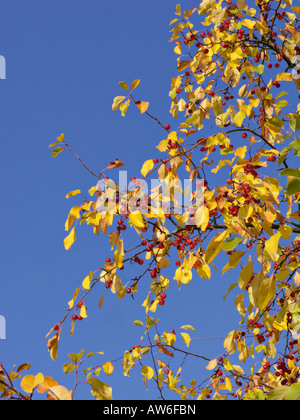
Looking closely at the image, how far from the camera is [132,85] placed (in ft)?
9.51

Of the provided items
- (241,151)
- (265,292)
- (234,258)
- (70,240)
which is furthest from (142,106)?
(265,292)

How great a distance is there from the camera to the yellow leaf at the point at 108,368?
2893 mm

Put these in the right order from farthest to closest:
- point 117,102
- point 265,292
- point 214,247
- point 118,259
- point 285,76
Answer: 1. point 285,76
2. point 117,102
3. point 118,259
4. point 214,247
5. point 265,292

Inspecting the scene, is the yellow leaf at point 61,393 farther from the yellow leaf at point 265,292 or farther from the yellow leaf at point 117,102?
the yellow leaf at point 117,102

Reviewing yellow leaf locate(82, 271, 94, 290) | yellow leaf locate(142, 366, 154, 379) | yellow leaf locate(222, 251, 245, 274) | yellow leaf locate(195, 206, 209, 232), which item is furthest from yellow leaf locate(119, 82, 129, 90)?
yellow leaf locate(142, 366, 154, 379)

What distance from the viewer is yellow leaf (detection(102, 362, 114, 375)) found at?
2.89 m

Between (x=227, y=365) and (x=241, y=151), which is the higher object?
(x=241, y=151)

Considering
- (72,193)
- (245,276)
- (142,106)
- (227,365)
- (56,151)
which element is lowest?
(227,365)

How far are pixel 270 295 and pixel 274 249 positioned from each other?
205mm

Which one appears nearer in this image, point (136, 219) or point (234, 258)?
point (234, 258)

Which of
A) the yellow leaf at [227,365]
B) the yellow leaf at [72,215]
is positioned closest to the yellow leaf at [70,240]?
the yellow leaf at [72,215]

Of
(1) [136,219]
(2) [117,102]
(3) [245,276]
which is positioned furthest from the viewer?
(2) [117,102]

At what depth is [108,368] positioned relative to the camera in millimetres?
2908

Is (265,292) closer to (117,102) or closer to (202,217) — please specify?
(202,217)
